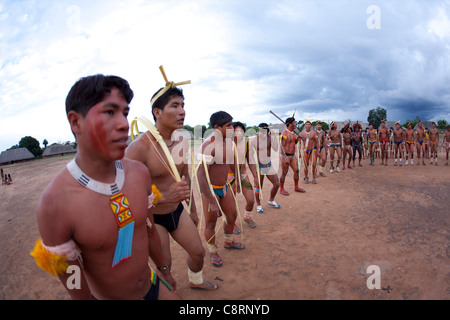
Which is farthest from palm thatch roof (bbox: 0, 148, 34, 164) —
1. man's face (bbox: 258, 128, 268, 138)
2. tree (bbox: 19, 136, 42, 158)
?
man's face (bbox: 258, 128, 268, 138)

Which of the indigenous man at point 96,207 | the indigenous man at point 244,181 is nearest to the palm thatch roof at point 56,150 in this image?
the indigenous man at point 244,181

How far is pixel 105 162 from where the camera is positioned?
1538 mm

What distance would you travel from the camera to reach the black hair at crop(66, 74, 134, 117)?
1.39m

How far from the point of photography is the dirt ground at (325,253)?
335 centimetres

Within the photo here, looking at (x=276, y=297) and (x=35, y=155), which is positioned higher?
Result: (x=35, y=155)

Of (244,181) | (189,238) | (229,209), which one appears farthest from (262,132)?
(189,238)

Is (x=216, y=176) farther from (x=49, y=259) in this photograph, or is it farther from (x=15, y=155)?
(x=15, y=155)

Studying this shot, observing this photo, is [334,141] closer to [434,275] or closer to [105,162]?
[434,275]

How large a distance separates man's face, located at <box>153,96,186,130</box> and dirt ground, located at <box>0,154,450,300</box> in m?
2.32

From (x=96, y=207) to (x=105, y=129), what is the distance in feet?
1.53

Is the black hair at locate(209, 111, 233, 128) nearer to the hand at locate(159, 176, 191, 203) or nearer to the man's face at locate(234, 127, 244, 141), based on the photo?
the man's face at locate(234, 127, 244, 141)

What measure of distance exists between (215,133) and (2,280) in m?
4.48

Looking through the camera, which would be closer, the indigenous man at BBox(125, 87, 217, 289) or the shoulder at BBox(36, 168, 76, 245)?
the shoulder at BBox(36, 168, 76, 245)

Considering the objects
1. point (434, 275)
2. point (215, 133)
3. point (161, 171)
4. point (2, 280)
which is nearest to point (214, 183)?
point (215, 133)
